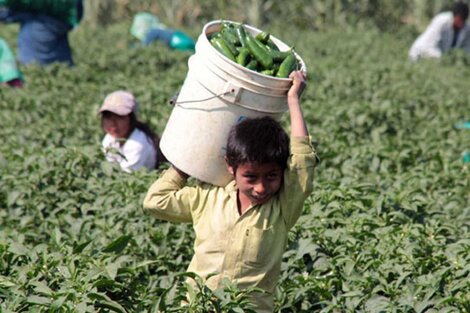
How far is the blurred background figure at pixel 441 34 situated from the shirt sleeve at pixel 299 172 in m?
10.5

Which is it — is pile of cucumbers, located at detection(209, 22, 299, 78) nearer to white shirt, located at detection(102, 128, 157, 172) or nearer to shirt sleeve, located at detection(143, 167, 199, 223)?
shirt sleeve, located at detection(143, 167, 199, 223)

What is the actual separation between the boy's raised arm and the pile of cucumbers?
0.08m

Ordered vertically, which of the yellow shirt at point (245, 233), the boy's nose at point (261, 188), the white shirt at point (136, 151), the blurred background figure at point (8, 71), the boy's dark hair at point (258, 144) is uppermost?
the boy's dark hair at point (258, 144)

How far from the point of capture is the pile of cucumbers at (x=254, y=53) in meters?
4.18

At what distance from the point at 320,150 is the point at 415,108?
102 inches

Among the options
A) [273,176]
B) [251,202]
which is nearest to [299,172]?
[273,176]

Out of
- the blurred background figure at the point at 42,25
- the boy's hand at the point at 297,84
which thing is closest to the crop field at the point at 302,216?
the boy's hand at the point at 297,84

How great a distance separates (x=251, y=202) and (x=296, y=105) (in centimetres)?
41

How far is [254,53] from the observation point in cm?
422

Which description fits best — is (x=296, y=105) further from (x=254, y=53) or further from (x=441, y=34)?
(x=441, y=34)

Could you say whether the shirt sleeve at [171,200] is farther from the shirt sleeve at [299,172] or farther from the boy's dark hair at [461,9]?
the boy's dark hair at [461,9]

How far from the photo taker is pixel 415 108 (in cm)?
965

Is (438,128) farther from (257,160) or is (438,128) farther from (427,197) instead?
(257,160)

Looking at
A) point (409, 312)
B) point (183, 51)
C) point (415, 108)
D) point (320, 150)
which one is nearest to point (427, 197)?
point (320, 150)
